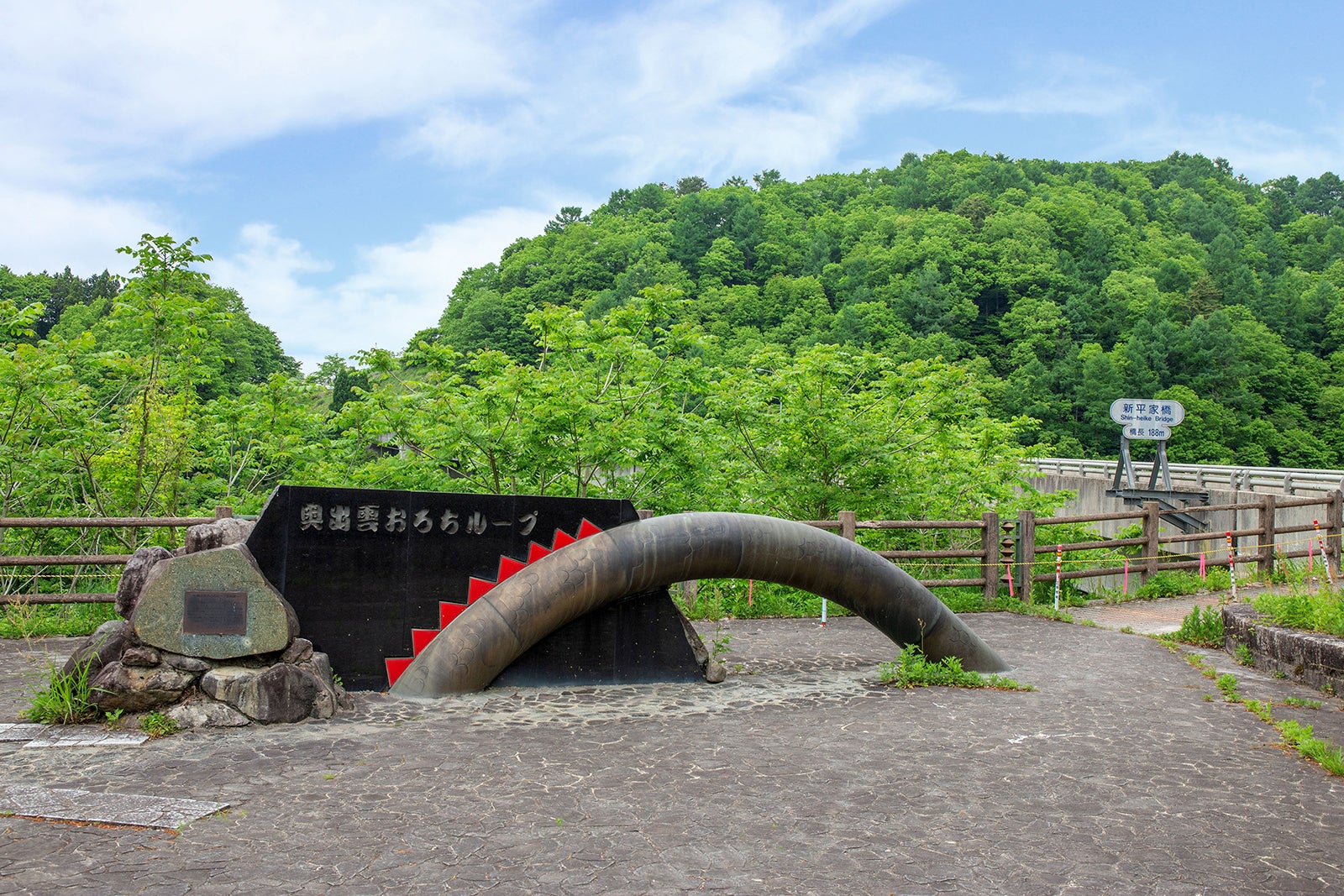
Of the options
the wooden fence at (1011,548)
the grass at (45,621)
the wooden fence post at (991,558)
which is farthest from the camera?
the wooden fence post at (991,558)

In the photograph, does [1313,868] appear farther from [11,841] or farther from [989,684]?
[11,841]

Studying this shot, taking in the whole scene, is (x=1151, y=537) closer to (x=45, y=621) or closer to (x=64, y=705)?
(x=64, y=705)

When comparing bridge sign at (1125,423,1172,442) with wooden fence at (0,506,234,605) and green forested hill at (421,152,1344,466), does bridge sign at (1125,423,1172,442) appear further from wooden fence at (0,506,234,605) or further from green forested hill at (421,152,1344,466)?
green forested hill at (421,152,1344,466)

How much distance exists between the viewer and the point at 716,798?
189 inches

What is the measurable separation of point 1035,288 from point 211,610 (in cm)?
5282

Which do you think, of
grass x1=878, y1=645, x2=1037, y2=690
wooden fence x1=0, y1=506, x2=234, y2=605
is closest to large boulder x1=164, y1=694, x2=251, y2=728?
wooden fence x1=0, y1=506, x2=234, y2=605

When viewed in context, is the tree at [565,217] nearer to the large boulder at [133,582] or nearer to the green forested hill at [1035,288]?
the green forested hill at [1035,288]

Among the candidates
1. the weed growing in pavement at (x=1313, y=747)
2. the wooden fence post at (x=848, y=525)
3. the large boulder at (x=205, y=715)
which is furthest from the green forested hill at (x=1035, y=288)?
the large boulder at (x=205, y=715)

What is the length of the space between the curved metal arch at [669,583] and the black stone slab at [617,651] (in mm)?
204

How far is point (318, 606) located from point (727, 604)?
564 centimetres

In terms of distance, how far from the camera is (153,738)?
5.51 meters

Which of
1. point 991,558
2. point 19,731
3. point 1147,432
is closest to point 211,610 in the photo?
point 19,731

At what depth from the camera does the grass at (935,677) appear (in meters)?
7.62

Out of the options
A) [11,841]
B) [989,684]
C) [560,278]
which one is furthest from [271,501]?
[560,278]
